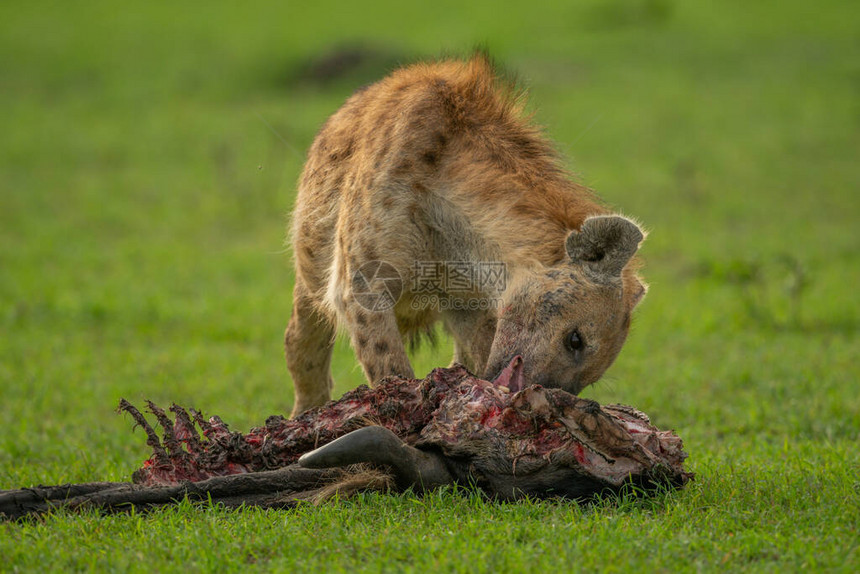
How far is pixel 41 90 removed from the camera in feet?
68.5

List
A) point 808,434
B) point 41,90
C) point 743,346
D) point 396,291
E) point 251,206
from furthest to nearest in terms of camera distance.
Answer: point 41,90
point 251,206
point 743,346
point 808,434
point 396,291

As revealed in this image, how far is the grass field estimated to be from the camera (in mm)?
3365

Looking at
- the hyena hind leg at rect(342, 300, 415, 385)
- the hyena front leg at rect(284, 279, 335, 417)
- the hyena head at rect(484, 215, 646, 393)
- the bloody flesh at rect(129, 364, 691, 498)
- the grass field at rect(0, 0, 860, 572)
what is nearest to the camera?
the grass field at rect(0, 0, 860, 572)

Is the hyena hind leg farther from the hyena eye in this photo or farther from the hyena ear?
the hyena ear

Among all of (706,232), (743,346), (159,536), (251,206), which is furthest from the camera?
(251,206)

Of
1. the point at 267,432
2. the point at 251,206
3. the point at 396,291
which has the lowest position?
the point at 267,432

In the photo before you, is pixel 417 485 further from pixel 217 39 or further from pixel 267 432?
pixel 217 39

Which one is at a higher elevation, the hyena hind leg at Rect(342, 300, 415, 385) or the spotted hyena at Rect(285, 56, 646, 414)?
the spotted hyena at Rect(285, 56, 646, 414)

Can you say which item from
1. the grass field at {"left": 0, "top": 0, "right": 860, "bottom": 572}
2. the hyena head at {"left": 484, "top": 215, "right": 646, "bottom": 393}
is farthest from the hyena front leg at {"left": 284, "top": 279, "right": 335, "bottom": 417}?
the hyena head at {"left": 484, "top": 215, "right": 646, "bottom": 393}

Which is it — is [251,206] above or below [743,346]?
above

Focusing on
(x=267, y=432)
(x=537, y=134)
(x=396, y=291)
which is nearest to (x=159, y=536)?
(x=267, y=432)

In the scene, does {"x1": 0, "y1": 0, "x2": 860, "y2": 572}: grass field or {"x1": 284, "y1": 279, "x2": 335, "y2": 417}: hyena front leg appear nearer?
{"x1": 0, "y1": 0, "x2": 860, "y2": 572}: grass field

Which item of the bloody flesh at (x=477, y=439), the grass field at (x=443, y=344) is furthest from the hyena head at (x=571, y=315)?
the grass field at (x=443, y=344)

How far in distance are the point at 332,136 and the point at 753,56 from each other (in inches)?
770
